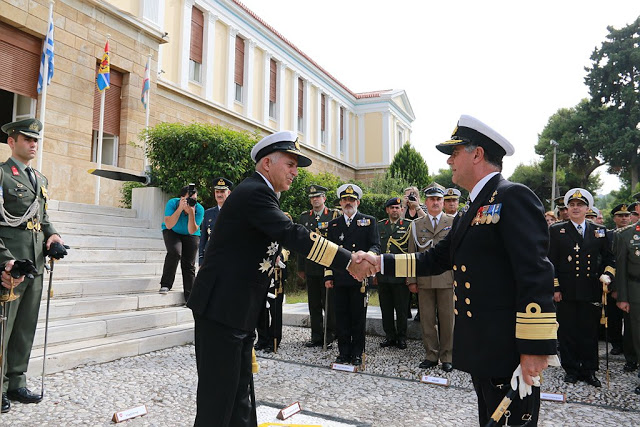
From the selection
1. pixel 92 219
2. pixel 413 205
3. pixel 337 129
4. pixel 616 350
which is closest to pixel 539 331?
pixel 413 205

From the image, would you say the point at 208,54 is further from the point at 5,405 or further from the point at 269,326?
the point at 5,405

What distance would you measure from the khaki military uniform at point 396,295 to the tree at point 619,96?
36.2 metres

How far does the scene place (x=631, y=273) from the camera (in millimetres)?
5664

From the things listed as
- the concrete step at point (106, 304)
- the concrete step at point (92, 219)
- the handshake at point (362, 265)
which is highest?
the concrete step at point (92, 219)

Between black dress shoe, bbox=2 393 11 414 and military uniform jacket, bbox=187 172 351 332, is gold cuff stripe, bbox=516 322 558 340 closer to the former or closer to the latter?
military uniform jacket, bbox=187 172 351 332

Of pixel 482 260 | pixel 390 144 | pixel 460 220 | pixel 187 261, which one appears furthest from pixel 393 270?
pixel 390 144

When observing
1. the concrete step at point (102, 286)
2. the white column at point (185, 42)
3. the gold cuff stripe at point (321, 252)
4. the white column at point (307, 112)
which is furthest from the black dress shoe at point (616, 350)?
the white column at point (307, 112)

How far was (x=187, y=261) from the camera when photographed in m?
7.75

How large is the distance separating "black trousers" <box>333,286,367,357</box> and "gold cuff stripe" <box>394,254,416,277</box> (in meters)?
3.21

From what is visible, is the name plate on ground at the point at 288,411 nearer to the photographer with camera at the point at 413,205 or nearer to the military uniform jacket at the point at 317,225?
the military uniform jacket at the point at 317,225

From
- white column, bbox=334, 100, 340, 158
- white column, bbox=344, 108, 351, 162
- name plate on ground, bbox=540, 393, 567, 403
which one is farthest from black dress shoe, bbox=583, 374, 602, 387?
white column, bbox=344, 108, 351, 162

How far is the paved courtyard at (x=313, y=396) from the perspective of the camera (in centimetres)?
393

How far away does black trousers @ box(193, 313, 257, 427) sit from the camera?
2.63m

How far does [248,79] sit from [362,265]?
2370 cm
